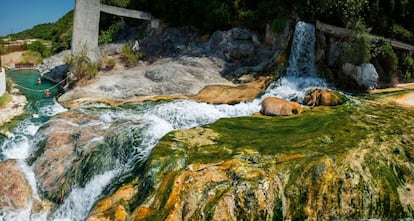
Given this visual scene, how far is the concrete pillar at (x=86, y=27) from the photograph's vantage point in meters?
16.5

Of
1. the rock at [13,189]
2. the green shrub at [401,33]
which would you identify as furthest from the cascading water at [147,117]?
the green shrub at [401,33]

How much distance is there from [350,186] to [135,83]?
955cm

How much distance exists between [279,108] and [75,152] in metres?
5.49

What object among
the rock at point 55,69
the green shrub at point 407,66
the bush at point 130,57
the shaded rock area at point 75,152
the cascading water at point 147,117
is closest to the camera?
the cascading water at point 147,117

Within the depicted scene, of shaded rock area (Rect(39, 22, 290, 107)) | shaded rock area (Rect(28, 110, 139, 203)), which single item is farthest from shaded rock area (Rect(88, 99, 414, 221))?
shaded rock area (Rect(39, 22, 290, 107))

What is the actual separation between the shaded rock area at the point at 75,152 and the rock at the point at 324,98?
205 inches

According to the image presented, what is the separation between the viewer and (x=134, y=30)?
926 inches

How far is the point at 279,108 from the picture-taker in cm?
1055

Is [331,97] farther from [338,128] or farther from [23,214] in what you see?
[23,214]

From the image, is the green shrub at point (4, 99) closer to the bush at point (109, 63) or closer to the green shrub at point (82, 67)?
the green shrub at point (82, 67)

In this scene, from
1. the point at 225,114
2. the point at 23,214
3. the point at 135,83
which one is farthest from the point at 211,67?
the point at 23,214

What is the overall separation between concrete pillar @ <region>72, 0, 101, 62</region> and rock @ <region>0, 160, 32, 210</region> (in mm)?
8745

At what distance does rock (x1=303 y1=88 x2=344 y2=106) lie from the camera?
10.9 meters

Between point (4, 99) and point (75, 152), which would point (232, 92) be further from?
point (4, 99)
